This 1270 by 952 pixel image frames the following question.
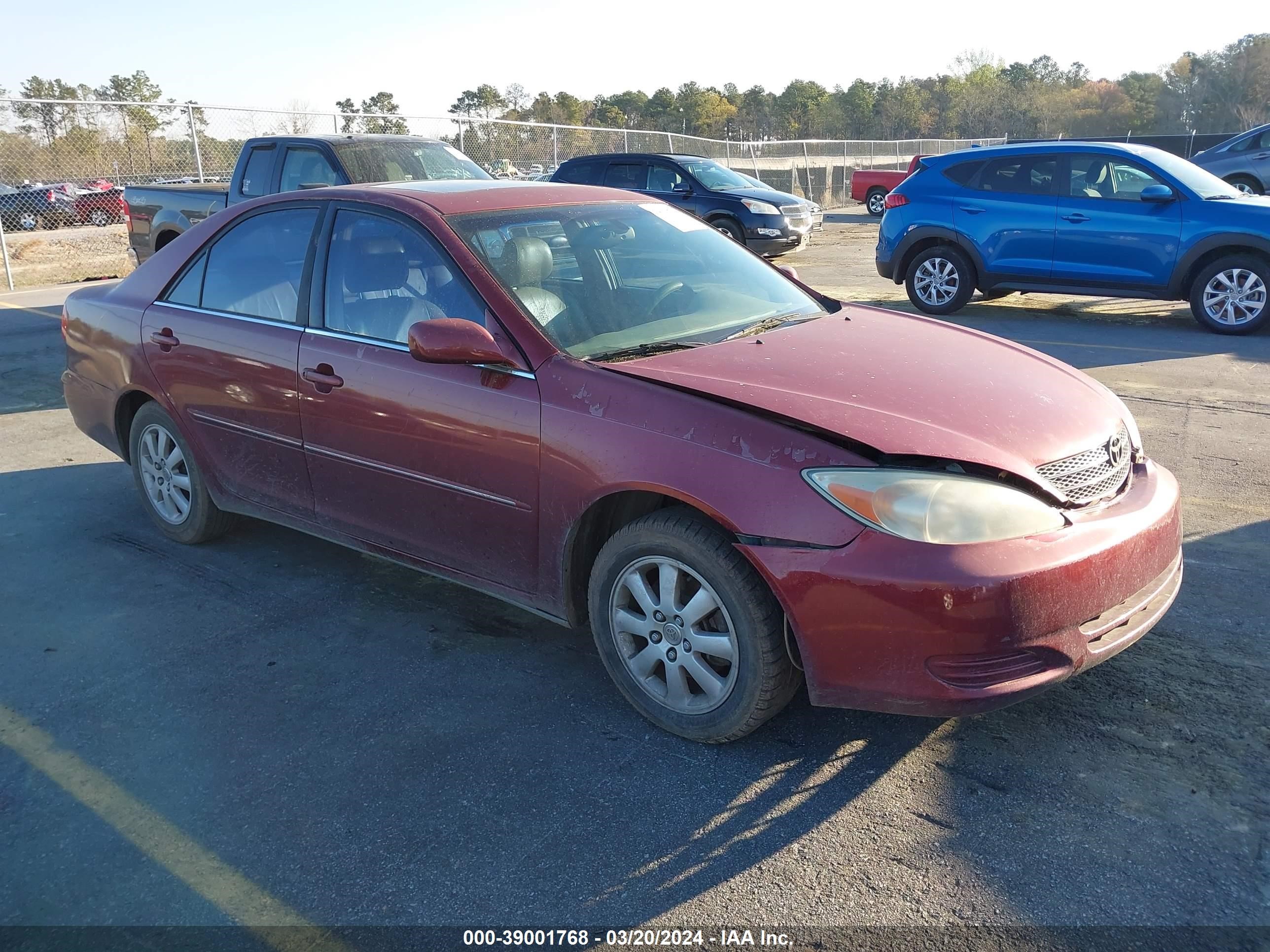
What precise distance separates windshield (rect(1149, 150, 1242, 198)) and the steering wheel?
796 centimetres

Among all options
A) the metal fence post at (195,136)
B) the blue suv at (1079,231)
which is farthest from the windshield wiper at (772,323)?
the metal fence post at (195,136)

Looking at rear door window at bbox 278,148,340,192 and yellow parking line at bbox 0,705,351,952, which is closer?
yellow parking line at bbox 0,705,351,952

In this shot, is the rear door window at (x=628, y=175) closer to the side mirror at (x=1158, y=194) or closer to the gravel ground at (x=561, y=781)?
the side mirror at (x=1158, y=194)

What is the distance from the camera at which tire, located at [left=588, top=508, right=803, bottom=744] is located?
9.78 ft

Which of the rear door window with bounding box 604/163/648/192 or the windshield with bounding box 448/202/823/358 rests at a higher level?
the rear door window with bounding box 604/163/648/192

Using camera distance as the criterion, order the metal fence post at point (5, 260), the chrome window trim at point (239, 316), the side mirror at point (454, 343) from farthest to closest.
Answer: the metal fence post at point (5, 260) < the chrome window trim at point (239, 316) < the side mirror at point (454, 343)

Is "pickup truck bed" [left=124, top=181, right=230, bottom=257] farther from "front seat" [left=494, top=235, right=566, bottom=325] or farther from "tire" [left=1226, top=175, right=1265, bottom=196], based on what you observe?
"tire" [left=1226, top=175, right=1265, bottom=196]

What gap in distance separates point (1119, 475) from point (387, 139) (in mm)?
9040

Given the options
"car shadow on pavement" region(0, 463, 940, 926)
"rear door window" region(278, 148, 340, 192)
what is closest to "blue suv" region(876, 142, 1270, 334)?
"rear door window" region(278, 148, 340, 192)

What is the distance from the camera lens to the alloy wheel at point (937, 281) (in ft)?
36.9

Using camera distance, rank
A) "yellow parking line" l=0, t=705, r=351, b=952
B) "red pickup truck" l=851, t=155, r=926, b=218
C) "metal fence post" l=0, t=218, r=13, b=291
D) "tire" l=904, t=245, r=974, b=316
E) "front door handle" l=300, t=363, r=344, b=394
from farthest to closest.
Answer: "red pickup truck" l=851, t=155, r=926, b=218 → "metal fence post" l=0, t=218, r=13, b=291 → "tire" l=904, t=245, r=974, b=316 → "front door handle" l=300, t=363, r=344, b=394 → "yellow parking line" l=0, t=705, r=351, b=952

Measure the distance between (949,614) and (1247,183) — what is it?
→ 66.5 ft

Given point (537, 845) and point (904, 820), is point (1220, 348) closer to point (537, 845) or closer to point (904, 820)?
point (904, 820)

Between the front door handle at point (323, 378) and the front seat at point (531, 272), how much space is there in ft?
2.60
